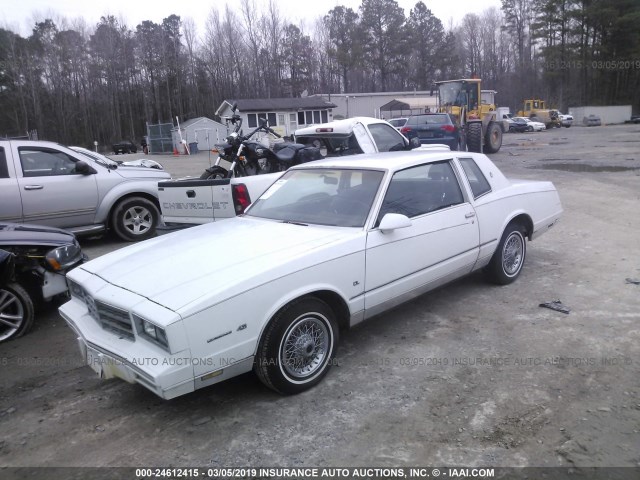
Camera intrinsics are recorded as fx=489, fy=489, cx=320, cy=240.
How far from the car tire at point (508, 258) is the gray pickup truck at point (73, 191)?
5689mm

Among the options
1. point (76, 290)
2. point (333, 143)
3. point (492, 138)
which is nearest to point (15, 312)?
point (76, 290)

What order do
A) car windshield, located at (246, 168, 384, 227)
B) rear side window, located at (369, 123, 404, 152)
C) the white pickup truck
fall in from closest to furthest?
1. car windshield, located at (246, 168, 384, 227)
2. the white pickup truck
3. rear side window, located at (369, 123, 404, 152)

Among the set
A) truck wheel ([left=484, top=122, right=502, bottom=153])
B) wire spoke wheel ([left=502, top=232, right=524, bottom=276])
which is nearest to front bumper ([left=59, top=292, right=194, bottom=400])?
wire spoke wheel ([left=502, top=232, right=524, bottom=276])

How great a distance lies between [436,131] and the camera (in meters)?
17.7

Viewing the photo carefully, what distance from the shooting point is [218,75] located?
70625 mm

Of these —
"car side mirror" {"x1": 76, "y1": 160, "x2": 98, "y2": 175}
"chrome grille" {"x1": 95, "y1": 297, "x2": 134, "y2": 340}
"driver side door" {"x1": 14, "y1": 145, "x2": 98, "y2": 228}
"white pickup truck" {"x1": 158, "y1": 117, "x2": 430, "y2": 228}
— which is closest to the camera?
"chrome grille" {"x1": 95, "y1": 297, "x2": 134, "y2": 340}

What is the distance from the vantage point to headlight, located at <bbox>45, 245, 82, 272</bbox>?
4.68m

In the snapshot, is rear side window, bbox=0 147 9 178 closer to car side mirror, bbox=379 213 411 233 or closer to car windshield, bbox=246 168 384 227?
car windshield, bbox=246 168 384 227

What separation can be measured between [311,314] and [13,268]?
2.93 m

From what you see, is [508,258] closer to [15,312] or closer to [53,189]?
[15,312]

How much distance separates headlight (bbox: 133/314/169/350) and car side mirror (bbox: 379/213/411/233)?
1740 millimetres

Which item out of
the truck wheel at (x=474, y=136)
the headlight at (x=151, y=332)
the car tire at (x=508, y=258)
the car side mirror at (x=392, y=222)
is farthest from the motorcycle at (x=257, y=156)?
the truck wheel at (x=474, y=136)

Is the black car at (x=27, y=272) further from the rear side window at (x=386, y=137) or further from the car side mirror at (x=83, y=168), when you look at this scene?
the rear side window at (x=386, y=137)

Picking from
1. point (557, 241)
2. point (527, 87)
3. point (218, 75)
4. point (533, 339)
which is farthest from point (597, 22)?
point (533, 339)
